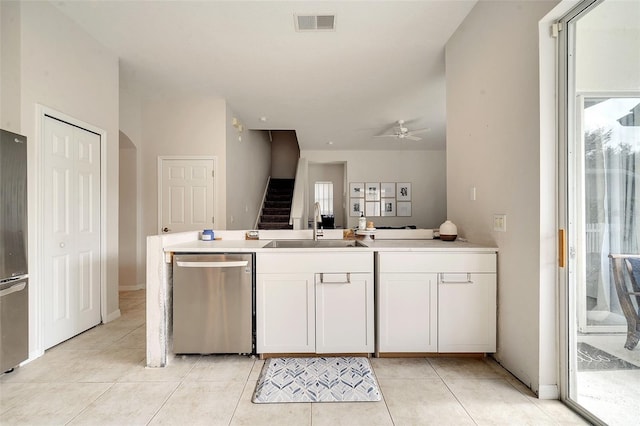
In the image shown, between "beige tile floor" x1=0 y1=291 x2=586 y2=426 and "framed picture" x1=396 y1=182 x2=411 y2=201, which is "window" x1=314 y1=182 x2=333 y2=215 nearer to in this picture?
"framed picture" x1=396 y1=182 x2=411 y2=201

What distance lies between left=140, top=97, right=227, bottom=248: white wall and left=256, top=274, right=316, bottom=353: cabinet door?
2.66 meters

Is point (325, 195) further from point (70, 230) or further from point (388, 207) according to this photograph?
point (70, 230)

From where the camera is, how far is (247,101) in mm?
4574

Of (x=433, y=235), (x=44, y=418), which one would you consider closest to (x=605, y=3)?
(x=433, y=235)

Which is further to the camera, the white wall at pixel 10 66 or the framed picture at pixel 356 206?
the framed picture at pixel 356 206

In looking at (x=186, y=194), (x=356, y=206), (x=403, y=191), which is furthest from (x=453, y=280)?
(x=403, y=191)

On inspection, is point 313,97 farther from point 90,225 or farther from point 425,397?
point 425,397

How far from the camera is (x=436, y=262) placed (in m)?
2.16

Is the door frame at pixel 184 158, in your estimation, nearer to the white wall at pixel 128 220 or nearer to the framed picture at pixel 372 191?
the white wall at pixel 128 220

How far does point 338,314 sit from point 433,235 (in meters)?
1.30

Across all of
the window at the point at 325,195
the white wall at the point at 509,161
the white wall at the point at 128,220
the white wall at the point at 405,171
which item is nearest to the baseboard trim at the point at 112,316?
the white wall at the point at 128,220

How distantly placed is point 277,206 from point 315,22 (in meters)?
5.95

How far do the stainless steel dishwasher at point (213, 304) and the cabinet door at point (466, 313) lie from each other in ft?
4.60

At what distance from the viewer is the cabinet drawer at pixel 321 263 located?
7.13ft
